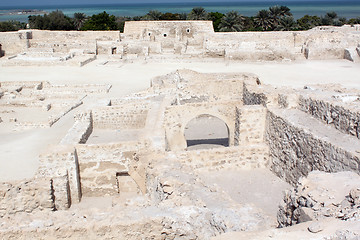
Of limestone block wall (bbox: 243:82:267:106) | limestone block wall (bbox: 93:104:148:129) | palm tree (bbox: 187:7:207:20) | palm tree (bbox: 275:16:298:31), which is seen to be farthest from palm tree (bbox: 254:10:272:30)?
limestone block wall (bbox: 93:104:148:129)

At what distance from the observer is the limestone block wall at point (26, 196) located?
21.8 feet

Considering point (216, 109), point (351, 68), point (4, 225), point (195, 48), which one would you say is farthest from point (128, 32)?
point (4, 225)

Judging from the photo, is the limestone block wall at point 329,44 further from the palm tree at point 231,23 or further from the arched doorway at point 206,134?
the arched doorway at point 206,134

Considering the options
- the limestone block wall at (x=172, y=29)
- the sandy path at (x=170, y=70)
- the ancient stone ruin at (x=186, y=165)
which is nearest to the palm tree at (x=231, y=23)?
the limestone block wall at (x=172, y=29)

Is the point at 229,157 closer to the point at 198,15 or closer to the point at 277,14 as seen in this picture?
the point at 277,14

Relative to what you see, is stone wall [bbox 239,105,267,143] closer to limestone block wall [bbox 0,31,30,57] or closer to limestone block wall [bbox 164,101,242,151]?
limestone block wall [bbox 164,101,242,151]

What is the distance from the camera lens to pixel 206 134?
13438 mm

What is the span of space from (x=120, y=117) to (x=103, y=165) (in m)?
2.60

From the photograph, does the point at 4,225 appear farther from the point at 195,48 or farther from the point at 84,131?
the point at 195,48

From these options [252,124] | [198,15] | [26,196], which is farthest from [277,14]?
[26,196]

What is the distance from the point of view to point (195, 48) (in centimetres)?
2823

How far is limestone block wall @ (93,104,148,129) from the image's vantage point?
10.5 metres

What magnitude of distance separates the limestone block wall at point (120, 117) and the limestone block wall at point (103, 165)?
2.56 metres

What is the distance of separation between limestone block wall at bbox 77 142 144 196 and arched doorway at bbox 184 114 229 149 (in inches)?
172
